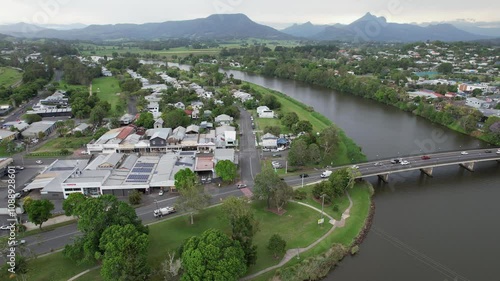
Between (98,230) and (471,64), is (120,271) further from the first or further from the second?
(471,64)

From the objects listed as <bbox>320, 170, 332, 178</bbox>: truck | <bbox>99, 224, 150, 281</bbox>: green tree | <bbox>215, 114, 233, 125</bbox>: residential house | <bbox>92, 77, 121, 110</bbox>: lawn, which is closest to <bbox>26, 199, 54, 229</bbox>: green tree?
<bbox>99, 224, 150, 281</bbox>: green tree

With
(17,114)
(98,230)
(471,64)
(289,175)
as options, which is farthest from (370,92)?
(17,114)

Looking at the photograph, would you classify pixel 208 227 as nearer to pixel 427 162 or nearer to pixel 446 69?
pixel 427 162

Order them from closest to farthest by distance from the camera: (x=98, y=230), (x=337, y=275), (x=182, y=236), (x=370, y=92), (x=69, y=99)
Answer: (x=98, y=230), (x=337, y=275), (x=182, y=236), (x=69, y=99), (x=370, y=92)

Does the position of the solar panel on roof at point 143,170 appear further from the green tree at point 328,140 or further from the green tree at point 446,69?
the green tree at point 446,69

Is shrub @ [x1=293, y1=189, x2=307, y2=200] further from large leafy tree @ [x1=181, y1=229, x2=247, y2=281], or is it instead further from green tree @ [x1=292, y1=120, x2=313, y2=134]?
green tree @ [x1=292, y1=120, x2=313, y2=134]

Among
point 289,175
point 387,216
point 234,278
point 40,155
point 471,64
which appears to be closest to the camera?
point 234,278
